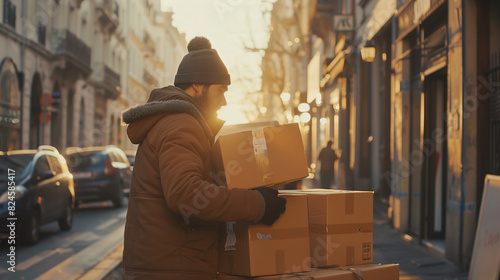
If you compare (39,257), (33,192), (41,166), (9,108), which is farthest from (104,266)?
(9,108)

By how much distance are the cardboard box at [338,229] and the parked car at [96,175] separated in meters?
15.5

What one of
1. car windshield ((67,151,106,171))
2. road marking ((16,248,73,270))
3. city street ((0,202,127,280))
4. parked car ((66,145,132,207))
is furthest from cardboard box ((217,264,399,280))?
car windshield ((67,151,106,171))

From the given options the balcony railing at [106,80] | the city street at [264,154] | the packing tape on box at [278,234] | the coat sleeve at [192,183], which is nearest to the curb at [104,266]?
the city street at [264,154]

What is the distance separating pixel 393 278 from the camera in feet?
11.2

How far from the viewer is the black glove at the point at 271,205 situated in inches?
119

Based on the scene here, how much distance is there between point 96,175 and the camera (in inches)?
728

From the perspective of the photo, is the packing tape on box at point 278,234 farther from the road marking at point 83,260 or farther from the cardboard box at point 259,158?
the road marking at point 83,260

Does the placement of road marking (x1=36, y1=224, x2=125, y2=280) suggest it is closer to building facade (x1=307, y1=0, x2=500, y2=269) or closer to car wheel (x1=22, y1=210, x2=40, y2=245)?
car wheel (x1=22, y1=210, x2=40, y2=245)

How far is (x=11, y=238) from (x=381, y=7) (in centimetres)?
944

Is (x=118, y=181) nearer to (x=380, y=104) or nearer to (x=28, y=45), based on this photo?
(x=380, y=104)

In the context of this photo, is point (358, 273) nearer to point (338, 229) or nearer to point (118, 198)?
point (338, 229)

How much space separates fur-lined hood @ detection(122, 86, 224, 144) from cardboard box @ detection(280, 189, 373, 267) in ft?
2.17

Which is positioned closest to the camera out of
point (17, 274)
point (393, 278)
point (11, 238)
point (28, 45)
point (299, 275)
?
point (299, 275)

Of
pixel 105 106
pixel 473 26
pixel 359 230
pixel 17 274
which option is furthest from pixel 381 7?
pixel 105 106
